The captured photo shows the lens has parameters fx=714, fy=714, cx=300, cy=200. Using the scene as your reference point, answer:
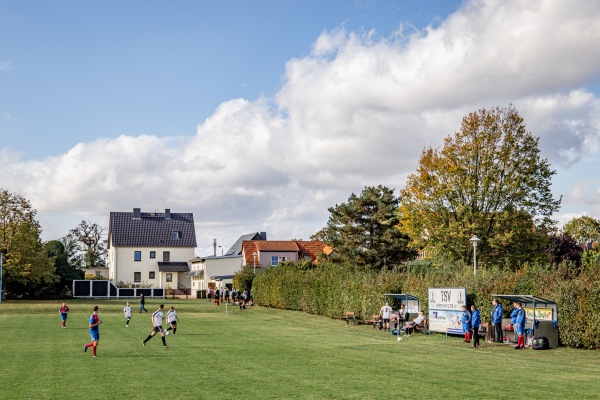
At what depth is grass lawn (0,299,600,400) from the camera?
16578 mm

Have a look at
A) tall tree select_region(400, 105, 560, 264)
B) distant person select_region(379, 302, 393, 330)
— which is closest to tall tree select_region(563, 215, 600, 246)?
tall tree select_region(400, 105, 560, 264)

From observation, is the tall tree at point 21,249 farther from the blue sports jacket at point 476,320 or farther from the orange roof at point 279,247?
the blue sports jacket at point 476,320

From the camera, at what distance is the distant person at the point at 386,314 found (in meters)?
38.3

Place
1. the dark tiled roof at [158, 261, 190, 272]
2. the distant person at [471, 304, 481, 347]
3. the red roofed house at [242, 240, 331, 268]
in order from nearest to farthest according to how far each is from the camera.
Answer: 1. the distant person at [471, 304, 481, 347]
2. the red roofed house at [242, 240, 331, 268]
3. the dark tiled roof at [158, 261, 190, 272]

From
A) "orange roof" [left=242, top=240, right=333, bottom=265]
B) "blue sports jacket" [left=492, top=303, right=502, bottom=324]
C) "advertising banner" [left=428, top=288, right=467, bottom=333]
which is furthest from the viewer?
"orange roof" [left=242, top=240, right=333, bottom=265]

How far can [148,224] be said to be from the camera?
11512 centimetres

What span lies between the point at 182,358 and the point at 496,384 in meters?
10.9

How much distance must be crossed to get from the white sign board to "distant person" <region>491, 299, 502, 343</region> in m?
2.33

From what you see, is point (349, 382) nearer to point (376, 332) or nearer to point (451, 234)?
point (376, 332)

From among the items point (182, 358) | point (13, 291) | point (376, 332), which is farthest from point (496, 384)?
point (13, 291)

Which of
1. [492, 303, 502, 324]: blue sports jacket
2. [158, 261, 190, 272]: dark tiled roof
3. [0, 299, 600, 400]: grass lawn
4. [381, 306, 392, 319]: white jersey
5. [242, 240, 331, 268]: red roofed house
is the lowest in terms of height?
[0, 299, 600, 400]: grass lawn

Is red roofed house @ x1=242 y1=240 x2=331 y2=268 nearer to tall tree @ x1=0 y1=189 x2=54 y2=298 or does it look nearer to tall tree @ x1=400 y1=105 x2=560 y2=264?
tall tree @ x1=0 y1=189 x2=54 y2=298

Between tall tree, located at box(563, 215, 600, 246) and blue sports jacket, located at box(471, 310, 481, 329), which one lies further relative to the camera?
tall tree, located at box(563, 215, 600, 246)

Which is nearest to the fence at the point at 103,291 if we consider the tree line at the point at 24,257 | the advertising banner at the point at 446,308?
the tree line at the point at 24,257
